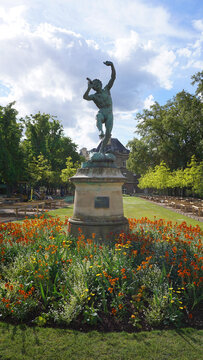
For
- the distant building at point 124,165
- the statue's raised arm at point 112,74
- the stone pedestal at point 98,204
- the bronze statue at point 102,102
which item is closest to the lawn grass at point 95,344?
the stone pedestal at point 98,204

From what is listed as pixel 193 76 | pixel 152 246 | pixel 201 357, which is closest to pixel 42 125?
pixel 193 76

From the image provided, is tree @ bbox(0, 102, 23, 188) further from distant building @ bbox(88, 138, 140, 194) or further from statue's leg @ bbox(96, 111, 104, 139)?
distant building @ bbox(88, 138, 140, 194)

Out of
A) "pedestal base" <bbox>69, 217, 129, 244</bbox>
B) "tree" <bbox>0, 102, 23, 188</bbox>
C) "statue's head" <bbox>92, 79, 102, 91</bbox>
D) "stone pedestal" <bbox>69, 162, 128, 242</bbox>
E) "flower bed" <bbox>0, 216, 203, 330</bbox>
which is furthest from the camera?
"tree" <bbox>0, 102, 23, 188</bbox>

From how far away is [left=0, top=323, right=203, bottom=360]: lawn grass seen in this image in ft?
10.5

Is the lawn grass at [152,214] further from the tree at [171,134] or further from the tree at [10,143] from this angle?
the tree at [171,134]

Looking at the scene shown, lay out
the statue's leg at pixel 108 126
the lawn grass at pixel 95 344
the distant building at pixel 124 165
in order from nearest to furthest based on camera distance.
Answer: the lawn grass at pixel 95 344 → the statue's leg at pixel 108 126 → the distant building at pixel 124 165

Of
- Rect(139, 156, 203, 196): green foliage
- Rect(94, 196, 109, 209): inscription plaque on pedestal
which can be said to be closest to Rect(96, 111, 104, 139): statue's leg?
Rect(94, 196, 109, 209): inscription plaque on pedestal

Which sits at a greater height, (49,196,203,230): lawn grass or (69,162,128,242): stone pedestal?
→ (69,162,128,242): stone pedestal

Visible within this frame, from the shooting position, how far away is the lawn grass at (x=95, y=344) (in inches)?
127

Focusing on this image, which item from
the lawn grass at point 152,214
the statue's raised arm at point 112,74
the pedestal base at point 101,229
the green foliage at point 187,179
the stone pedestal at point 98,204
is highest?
the statue's raised arm at point 112,74

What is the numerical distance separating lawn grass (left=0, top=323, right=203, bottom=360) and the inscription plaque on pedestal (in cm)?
423

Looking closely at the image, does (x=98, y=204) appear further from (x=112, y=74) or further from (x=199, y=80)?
(x=199, y=80)

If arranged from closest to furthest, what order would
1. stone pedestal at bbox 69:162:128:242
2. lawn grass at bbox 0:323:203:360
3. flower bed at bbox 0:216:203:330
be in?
1. lawn grass at bbox 0:323:203:360
2. flower bed at bbox 0:216:203:330
3. stone pedestal at bbox 69:162:128:242

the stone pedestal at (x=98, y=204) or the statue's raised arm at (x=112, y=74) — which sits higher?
the statue's raised arm at (x=112, y=74)
